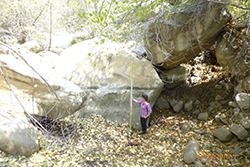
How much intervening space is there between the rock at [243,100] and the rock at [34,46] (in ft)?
25.1

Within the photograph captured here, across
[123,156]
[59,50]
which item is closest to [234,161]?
[123,156]

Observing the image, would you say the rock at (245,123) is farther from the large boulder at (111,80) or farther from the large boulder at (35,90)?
the large boulder at (35,90)

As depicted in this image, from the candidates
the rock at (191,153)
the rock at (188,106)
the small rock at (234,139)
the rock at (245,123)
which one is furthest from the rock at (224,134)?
the rock at (188,106)

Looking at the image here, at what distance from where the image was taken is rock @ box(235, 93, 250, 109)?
4711mm

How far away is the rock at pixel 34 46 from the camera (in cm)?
713

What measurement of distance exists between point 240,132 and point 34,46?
7.89 meters

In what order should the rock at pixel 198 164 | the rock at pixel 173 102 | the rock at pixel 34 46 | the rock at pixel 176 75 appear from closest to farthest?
1. the rock at pixel 198 164
2. the rock at pixel 173 102
3. the rock at pixel 176 75
4. the rock at pixel 34 46

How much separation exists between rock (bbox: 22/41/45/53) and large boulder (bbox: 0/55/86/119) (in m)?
3.48

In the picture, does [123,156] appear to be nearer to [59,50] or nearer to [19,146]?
[19,146]

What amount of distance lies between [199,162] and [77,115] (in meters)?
3.26

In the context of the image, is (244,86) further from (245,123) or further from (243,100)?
(245,123)

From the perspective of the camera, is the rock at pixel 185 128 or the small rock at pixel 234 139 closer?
the small rock at pixel 234 139

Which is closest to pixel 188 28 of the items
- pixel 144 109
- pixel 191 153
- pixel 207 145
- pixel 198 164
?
pixel 144 109

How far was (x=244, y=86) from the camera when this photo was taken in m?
5.03
